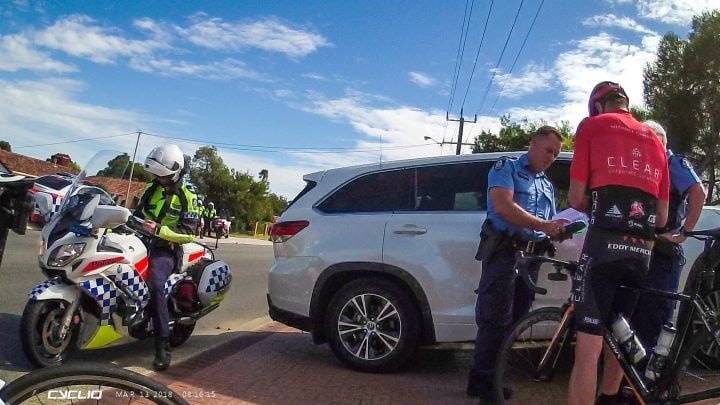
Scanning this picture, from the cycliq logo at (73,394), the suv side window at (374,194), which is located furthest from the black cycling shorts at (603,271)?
the cycliq logo at (73,394)

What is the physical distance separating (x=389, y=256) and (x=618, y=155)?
7.14ft

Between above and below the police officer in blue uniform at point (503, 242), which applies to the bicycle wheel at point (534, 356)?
below

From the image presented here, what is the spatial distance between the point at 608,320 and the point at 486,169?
1995 mm

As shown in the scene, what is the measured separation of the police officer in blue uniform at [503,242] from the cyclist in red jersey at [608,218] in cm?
73

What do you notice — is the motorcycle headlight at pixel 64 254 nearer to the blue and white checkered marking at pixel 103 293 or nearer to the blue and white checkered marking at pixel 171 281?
the blue and white checkered marking at pixel 103 293

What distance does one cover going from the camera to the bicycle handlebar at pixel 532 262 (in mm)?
3309

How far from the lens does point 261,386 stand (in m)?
4.36

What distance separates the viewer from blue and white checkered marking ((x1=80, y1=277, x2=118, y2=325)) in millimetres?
4391

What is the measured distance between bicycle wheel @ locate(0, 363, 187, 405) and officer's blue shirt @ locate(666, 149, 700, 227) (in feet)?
10.9

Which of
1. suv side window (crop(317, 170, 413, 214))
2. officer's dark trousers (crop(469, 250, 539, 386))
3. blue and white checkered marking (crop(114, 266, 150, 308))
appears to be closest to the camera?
officer's dark trousers (crop(469, 250, 539, 386))

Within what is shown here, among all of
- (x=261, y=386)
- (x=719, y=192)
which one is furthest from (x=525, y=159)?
(x=719, y=192)

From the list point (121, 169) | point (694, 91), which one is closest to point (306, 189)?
point (121, 169)

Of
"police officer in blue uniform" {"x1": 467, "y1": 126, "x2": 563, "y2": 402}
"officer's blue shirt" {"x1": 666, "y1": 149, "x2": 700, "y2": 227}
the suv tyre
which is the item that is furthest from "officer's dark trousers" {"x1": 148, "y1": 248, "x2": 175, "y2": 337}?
"officer's blue shirt" {"x1": 666, "y1": 149, "x2": 700, "y2": 227}

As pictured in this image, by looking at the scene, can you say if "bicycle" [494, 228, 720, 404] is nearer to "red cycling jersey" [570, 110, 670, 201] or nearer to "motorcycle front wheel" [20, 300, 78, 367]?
"red cycling jersey" [570, 110, 670, 201]
